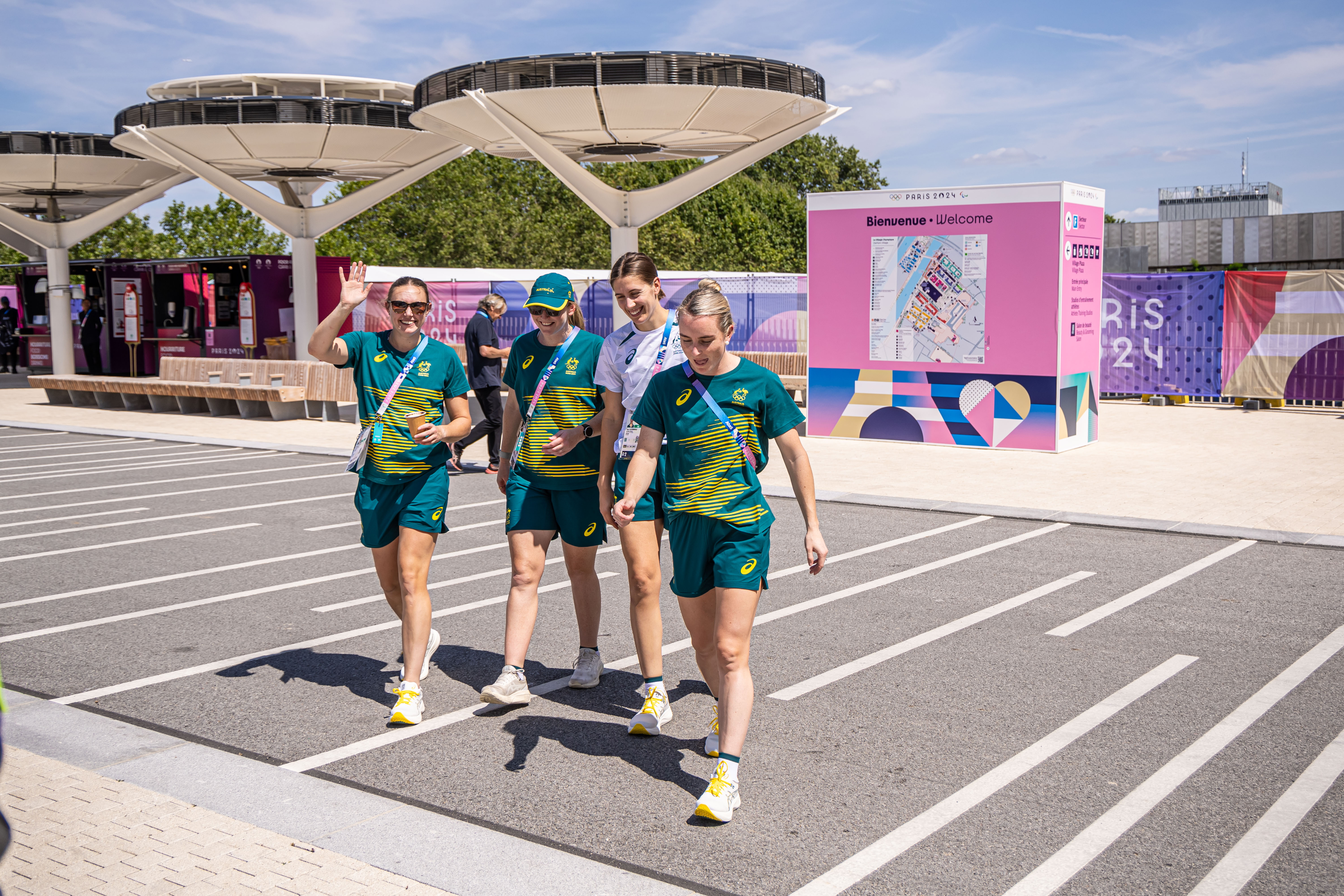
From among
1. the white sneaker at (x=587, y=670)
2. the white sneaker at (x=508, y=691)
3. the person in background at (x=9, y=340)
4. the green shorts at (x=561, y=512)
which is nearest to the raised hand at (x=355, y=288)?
the green shorts at (x=561, y=512)

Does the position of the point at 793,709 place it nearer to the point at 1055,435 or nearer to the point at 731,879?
the point at 731,879

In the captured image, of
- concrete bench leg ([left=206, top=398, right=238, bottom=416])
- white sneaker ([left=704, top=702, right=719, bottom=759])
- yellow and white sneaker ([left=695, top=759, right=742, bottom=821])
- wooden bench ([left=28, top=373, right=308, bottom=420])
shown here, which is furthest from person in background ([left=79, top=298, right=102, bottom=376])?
yellow and white sneaker ([left=695, top=759, right=742, bottom=821])

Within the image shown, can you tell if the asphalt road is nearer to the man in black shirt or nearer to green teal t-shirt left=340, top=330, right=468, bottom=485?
green teal t-shirt left=340, top=330, right=468, bottom=485

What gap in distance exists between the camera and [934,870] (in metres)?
3.60

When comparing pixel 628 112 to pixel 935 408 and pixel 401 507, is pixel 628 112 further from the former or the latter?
pixel 401 507

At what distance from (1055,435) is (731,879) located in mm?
11258

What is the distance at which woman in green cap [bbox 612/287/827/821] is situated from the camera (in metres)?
4.04

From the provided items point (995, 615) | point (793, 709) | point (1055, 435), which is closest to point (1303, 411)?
point (1055, 435)

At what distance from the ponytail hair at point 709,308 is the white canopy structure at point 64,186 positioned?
27.9m

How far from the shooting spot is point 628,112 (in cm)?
1780

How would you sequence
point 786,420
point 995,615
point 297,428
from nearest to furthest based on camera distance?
point 786,420 < point 995,615 < point 297,428

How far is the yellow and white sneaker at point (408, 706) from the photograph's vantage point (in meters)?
4.96

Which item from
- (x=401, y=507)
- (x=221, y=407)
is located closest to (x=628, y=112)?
(x=221, y=407)

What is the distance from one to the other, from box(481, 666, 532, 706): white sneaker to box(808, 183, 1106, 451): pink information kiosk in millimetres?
10019
